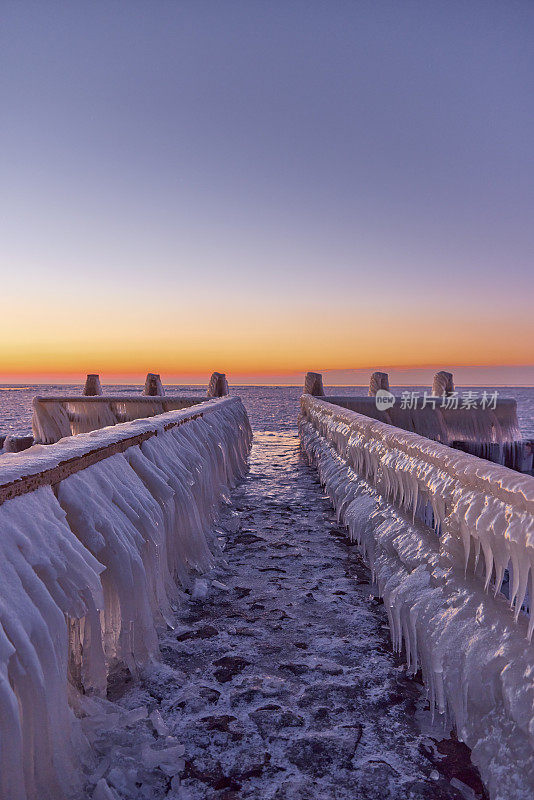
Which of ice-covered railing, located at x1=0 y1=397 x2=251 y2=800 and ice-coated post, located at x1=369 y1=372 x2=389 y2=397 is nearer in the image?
ice-covered railing, located at x1=0 y1=397 x2=251 y2=800

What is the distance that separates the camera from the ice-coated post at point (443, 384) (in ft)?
53.3

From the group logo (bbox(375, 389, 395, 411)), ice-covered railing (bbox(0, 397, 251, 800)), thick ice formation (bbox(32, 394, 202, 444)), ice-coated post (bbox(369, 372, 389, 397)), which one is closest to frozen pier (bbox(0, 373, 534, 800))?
ice-covered railing (bbox(0, 397, 251, 800))

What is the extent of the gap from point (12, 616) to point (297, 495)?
5655mm

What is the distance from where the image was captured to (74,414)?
12.0 metres

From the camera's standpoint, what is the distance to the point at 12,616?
1.41m

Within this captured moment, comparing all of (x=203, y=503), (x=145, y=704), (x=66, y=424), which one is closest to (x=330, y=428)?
(x=203, y=503)

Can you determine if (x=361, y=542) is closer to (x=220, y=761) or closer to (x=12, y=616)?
(x=220, y=761)

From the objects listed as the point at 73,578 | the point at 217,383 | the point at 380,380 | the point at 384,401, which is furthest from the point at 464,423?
the point at 73,578

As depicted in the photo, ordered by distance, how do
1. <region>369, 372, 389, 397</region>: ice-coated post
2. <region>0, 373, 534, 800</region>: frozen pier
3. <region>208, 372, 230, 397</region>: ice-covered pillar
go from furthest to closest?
<region>208, 372, 230, 397</region>: ice-covered pillar
<region>369, 372, 389, 397</region>: ice-coated post
<region>0, 373, 534, 800</region>: frozen pier

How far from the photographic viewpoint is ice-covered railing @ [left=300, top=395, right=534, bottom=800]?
159 centimetres

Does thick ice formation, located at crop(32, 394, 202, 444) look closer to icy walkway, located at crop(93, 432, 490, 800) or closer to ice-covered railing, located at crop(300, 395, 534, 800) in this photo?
icy walkway, located at crop(93, 432, 490, 800)

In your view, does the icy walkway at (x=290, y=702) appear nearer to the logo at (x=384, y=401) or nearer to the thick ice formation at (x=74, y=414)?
the logo at (x=384, y=401)

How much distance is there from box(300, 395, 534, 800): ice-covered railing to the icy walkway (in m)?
0.19

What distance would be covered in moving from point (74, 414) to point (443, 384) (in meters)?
11.4
